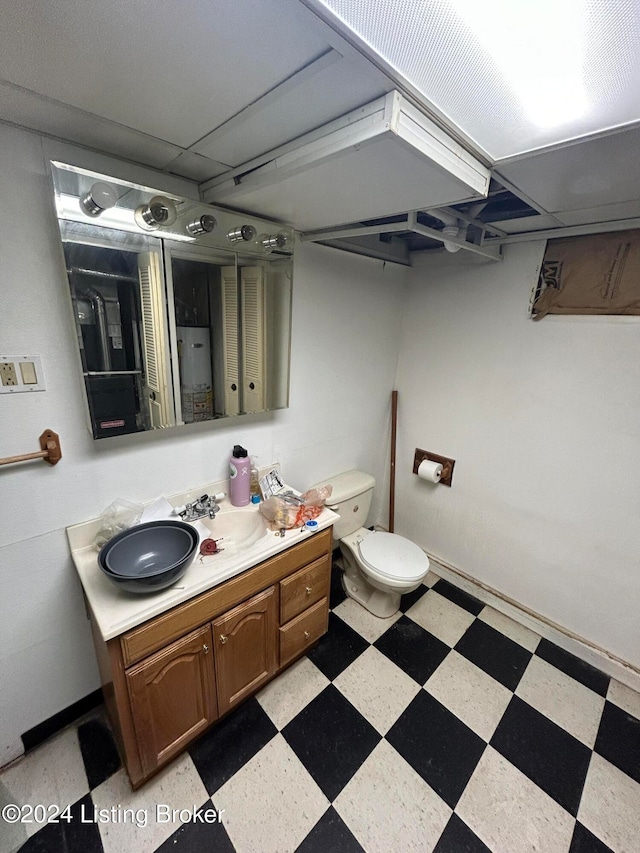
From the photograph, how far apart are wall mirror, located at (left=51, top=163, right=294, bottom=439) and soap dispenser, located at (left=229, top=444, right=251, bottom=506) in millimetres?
197

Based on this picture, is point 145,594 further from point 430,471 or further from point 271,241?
point 430,471

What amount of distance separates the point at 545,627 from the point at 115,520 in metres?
2.20

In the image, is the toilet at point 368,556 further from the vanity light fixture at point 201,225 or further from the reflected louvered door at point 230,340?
the vanity light fixture at point 201,225

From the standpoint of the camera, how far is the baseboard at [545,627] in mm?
1654

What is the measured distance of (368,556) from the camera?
6.12 feet

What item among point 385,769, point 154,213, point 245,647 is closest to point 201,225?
point 154,213

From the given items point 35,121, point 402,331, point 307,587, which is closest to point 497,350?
point 402,331

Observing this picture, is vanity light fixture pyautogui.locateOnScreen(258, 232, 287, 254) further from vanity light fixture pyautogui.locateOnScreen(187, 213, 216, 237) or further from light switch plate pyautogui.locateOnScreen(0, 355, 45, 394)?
light switch plate pyautogui.locateOnScreen(0, 355, 45, 394)

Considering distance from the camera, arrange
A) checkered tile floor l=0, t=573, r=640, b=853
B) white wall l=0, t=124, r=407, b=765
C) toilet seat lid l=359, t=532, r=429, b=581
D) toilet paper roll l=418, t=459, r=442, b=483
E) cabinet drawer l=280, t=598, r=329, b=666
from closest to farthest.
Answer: white wall l=0, t=124, r=407, b=765 → checkered tile floor l=0, t=573, r=640, b=853 → cabinet drawer l=280, t=598, r=329, b=666 → toilet seat lid l=359, t=532, r=429, b=581 → toilet paper roll l=418, t=459, r=442, b=483

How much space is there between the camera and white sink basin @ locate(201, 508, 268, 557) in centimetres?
142

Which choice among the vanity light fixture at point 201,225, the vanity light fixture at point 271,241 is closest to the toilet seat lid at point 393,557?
the vanity light fixture at point 271,241

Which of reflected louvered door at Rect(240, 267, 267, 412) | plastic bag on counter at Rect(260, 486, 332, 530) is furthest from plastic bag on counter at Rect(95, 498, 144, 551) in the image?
reflected louvered door at Rect(240, 267, 267, 412)

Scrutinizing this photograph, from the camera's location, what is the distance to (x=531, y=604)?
1.93m

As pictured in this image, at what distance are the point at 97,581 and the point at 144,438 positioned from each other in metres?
0.50
